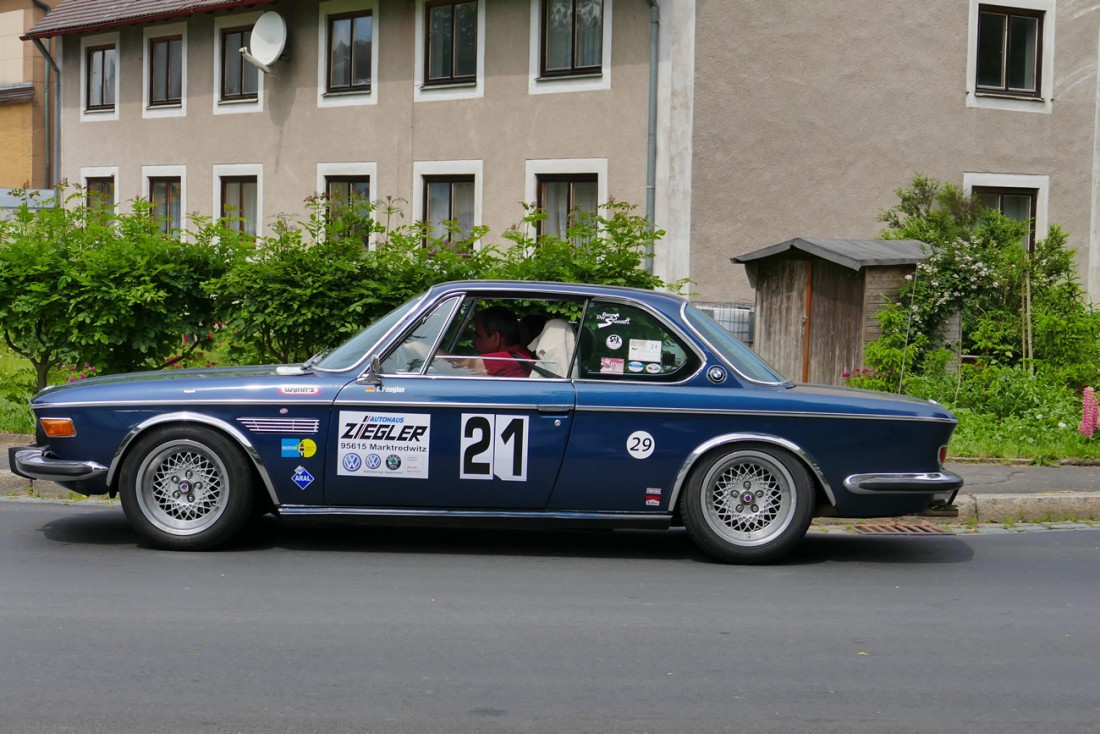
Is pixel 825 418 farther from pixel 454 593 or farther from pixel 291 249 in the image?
pixel 291 249

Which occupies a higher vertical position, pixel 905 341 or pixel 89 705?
pixel 905 341

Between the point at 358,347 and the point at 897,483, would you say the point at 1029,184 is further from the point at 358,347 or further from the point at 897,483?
the point at 358,347

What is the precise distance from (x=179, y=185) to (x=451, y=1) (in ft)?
23.9

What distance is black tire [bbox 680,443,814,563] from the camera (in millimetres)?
7504

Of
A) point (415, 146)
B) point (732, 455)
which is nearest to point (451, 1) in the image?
point (415, 146)

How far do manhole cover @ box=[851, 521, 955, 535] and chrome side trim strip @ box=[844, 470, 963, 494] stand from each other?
1553 mm

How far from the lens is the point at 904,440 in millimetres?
7590

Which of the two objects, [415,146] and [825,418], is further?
[415,146]

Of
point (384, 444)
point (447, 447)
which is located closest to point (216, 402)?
point (384, 444)

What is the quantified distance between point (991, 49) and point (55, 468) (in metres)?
17.1

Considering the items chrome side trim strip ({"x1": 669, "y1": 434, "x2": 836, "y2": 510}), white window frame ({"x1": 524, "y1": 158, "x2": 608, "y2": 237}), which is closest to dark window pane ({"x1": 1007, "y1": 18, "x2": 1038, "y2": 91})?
white window frame ({"x1": 524, "y1": 158, "x2": 608, "y2": 237})

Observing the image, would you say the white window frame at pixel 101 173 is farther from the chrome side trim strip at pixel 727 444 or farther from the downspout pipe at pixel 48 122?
the chrome side trim strip at pixel 727 444

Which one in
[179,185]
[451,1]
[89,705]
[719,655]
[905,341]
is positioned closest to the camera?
[89,705]

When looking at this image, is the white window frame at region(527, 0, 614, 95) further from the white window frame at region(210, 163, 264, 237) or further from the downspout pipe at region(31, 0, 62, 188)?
the downspout pipe at region(31, 0, 62, 188)
